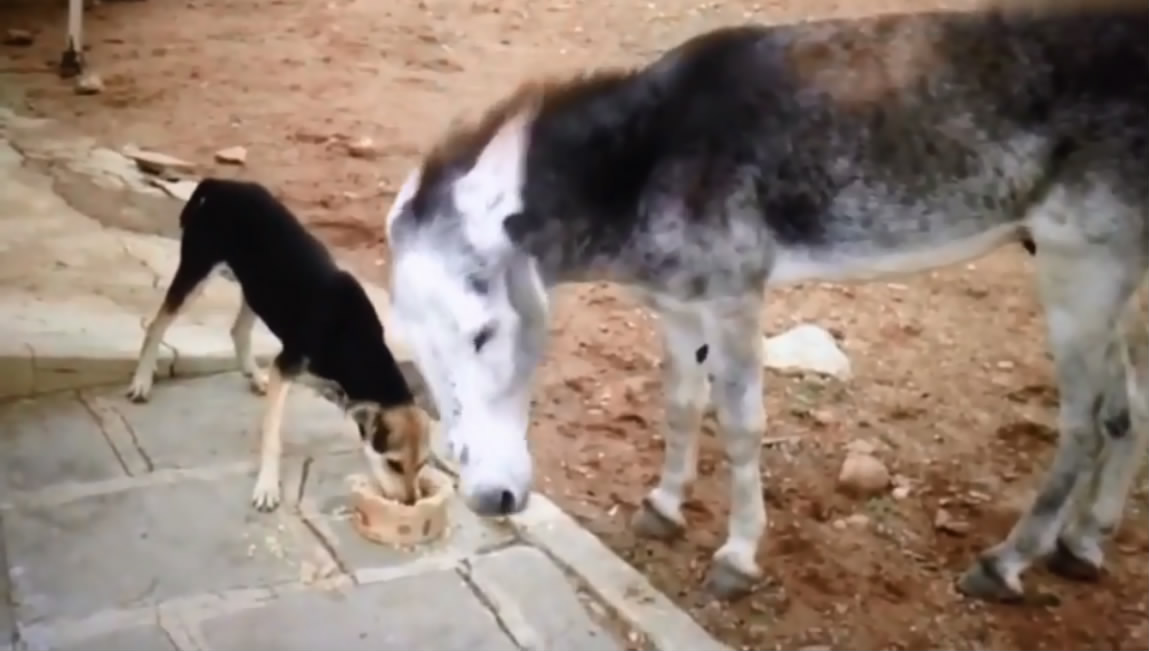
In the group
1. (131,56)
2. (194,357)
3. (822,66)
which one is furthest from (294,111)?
(822,66)

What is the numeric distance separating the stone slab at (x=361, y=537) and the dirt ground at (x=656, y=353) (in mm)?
266

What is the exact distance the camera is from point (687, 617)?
8.50 ft

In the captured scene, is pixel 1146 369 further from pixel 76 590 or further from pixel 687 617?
pixel 76 590

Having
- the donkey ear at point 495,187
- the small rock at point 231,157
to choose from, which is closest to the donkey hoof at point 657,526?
the donkey ear at point 495,187

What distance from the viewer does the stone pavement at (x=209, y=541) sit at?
2527mm

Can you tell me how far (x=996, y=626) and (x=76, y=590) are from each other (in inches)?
66.7

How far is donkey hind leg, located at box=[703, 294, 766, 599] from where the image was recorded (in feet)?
8.27

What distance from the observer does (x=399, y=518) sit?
2785 millimetres

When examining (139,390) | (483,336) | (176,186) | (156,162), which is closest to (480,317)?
(483,336)

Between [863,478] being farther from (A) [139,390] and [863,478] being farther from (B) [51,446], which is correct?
(B) [51,446]

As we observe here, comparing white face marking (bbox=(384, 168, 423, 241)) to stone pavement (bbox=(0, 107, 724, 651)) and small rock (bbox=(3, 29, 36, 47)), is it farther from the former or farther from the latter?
small rock (bbox=(3, 29, 36, 47))

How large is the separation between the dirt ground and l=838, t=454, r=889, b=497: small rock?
0.04m

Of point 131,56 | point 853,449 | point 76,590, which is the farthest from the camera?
point 131,56

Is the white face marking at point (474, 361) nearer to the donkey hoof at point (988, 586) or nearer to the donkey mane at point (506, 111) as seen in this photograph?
the donkey mane at point (506, 111)
